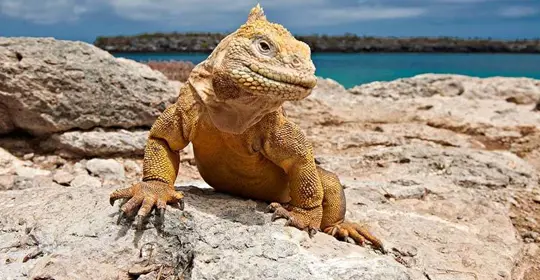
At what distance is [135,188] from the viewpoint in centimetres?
280

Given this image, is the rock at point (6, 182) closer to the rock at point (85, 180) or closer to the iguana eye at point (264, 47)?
the rock at point (85, 180)

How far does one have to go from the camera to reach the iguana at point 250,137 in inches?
93.7

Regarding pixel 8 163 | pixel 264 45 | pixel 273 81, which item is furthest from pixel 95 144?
pixel 273 81

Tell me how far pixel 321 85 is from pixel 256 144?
886 cm

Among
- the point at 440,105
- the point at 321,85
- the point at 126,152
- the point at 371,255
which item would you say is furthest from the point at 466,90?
the point at 371,255

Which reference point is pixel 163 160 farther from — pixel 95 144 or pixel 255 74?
pixel 95 144

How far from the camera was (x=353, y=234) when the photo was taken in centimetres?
337

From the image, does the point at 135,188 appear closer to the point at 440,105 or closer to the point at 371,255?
the point at 371,255

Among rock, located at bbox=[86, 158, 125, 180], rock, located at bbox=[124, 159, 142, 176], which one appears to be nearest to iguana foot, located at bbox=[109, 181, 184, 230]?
rock, located at bbox=[86, 158, 125, 180]

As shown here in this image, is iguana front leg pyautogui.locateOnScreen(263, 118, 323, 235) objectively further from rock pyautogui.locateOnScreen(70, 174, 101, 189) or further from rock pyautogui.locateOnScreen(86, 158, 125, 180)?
rock pyautogui.locateOnScreen(86, 158, 125, 180)

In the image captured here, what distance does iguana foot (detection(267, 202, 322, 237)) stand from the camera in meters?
2.96

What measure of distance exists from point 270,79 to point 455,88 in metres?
10.4

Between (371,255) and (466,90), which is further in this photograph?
(466,90)

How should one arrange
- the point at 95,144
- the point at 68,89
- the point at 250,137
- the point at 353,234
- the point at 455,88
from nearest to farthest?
the point at 250,137
the point at 353,234
the point at 68,89
the point at 95,144
the point at 455,88
